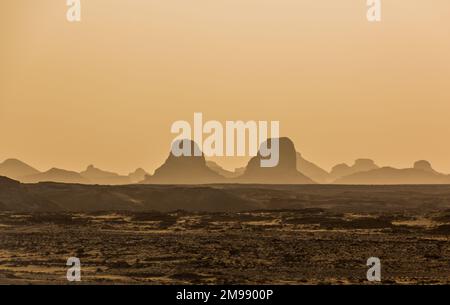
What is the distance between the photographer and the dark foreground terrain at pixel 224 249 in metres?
35.8

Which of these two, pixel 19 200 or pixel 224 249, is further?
pixel 19 200

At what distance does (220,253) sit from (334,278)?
34.8 feet

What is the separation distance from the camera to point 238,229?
205 ft

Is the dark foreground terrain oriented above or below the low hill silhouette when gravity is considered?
below

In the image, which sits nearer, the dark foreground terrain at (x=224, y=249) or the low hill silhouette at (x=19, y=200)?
the dark foreground terrain at (x=224, y=249)

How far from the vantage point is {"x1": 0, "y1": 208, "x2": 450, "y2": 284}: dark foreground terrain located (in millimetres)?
35844

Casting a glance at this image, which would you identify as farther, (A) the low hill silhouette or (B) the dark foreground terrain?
(A) the low hill silhouette

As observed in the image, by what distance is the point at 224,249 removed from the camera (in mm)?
46688

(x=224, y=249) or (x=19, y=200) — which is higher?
(x=19, y=200)

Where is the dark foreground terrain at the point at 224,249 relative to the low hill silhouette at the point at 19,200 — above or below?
below

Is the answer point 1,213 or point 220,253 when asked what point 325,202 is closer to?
point 1,213
